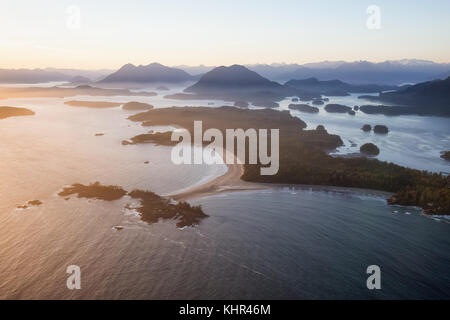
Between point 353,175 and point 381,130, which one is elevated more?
point 381,130

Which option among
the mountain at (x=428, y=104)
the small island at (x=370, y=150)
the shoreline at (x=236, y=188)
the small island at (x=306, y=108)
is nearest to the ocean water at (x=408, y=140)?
the small island at (x=370, y=150)

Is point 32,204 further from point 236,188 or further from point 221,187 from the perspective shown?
point 236,188

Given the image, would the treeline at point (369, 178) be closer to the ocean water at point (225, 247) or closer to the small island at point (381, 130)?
the ocean water at point (225, 247)

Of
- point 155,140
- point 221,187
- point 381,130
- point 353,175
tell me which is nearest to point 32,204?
point 221,187

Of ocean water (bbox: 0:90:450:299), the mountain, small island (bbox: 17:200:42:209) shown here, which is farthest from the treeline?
the mountain
